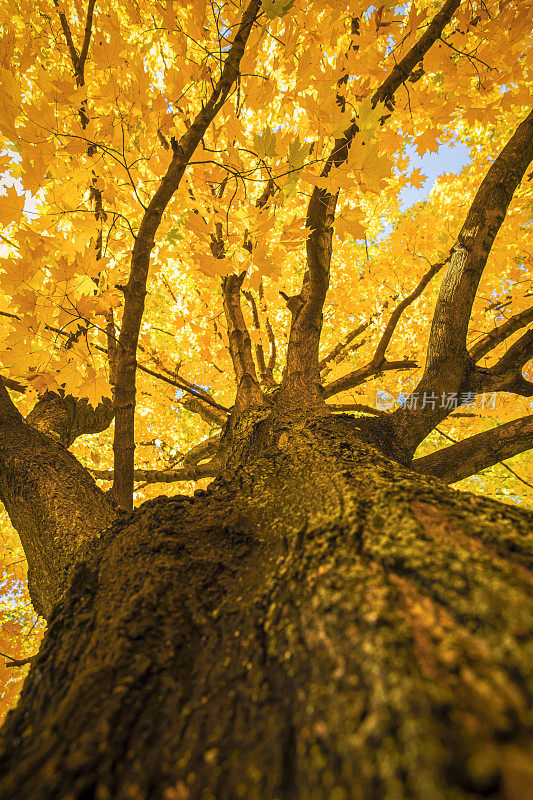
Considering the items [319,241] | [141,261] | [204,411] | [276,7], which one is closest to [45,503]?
[141,261]

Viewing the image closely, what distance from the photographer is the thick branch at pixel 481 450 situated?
8.11ft

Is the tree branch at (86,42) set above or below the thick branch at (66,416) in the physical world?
above

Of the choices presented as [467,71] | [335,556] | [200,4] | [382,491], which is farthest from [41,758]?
[467,71]

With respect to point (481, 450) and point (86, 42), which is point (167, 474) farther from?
point (86, 42)

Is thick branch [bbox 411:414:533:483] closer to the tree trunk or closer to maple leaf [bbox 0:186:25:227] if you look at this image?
the tree trunk

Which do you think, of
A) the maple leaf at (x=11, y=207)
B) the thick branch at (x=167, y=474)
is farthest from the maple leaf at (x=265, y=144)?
the thick branch at (x=167, y=474)

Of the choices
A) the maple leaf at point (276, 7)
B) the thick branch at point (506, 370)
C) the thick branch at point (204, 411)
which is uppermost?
the thick branch at point (204, 411)

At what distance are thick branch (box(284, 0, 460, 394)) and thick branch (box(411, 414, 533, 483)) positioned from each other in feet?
3.41

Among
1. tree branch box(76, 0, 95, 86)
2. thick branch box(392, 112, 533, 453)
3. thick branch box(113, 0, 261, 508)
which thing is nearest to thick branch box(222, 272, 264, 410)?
thick branch box(113, 0, 261, 508)

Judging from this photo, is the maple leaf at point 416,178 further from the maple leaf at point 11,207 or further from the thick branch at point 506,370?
the maple leaf at point 11,207

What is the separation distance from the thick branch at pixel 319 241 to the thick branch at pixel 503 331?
130 centimetres

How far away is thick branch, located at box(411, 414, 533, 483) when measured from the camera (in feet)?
8.11

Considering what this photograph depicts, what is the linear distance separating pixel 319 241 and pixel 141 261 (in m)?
1.15

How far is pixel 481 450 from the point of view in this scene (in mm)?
2496
